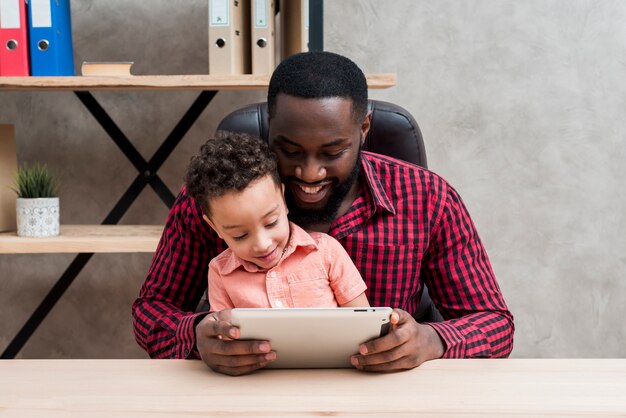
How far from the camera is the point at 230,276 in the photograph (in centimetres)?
113

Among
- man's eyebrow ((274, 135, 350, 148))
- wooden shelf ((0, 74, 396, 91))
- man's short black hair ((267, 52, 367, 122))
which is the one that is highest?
man's short black hair ((267, 52, 367, 122))

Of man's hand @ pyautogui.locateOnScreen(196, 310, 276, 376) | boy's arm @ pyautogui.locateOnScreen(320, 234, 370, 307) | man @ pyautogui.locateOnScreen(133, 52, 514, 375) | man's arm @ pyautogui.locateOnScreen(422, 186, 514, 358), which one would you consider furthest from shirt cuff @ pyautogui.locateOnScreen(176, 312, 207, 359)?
man's arm @ pyautogui.locateOnScreen(422, 186, 514, 358)

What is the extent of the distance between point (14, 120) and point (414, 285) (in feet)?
5.08

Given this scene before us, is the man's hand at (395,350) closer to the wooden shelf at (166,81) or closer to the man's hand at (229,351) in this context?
the man's hand at (229,351)

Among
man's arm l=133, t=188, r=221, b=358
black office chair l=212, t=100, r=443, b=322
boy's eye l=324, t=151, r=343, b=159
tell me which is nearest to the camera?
boy's eye l=324, t=151, r=343, b=159

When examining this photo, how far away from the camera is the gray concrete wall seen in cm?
217

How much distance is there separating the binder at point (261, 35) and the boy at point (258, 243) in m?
0.70

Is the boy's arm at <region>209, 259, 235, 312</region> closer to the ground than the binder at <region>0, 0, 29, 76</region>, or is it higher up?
closer to the ground

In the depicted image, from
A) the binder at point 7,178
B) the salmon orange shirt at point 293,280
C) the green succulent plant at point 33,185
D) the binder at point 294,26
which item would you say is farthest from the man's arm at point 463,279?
the binder at point 7,178

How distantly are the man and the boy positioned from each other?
7cm

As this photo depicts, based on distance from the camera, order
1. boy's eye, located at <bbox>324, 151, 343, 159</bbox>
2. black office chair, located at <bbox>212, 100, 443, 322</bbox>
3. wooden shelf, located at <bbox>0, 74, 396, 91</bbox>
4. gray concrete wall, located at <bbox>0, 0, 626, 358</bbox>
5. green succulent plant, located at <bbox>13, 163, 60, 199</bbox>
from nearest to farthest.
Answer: boy's eye, located at <bbox>324, 151, 343, 159</bbox> → black office chair, located at <bbox>212, 100, 443, 322</bbox> → wooden shelf, located at <bbox>0, 74, 396, 91</bbox> → green succulent plant, located at <bbox>13, 163, 60, 199</bbox> → gray concrete wall, located at <bbox>0, 0, 626, 358</bbox>

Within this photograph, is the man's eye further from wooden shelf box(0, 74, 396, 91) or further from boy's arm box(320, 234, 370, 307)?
wooden shelf box(0, 74, 396, 91)

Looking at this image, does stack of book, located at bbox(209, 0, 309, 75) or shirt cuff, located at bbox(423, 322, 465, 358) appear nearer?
shirt cuff, located at bbox(423, 322, 465, 358)

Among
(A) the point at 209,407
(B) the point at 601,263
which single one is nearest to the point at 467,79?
(B) the point at 601,263
